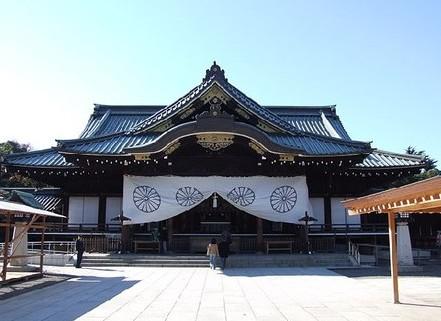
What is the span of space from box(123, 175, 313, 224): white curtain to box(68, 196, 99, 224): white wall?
2.95 meters

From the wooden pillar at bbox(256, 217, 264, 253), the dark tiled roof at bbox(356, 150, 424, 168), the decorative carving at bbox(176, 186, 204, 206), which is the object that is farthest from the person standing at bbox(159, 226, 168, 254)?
the dark tiled roof at bbox(356, 150, 424, 168)

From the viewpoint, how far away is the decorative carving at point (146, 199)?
2017cm

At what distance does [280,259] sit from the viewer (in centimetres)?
1845

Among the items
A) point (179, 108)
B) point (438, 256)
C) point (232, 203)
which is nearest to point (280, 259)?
point (232, 203)

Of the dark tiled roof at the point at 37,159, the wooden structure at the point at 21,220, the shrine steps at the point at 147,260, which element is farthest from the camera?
the dark tiled roof at the point at 37,159

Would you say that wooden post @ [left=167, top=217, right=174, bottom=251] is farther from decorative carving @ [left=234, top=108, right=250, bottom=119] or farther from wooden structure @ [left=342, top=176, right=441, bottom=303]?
wooden structure @ [left=342, top=176, right=441, bottom=303]

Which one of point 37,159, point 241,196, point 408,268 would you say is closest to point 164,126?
point 241,196

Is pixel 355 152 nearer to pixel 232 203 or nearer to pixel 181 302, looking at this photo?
pixel 232 203

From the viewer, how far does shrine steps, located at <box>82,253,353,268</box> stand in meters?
18.2

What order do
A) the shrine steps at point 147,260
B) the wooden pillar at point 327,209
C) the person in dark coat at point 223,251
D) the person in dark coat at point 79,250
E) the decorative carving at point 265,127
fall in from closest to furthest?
the person in dark coat at point 223,251 < the person in dark coat at point 79,250 < the shrine steps at point 147,260 < the decorative carving at point 265,127 < the wooden pillar at point 327,209

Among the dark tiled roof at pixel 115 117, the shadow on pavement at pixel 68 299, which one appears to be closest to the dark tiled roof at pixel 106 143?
the dark tiled roof at pixel 115 117

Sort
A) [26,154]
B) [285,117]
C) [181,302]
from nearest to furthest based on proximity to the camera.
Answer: [181,302], [26,154], [285,117]

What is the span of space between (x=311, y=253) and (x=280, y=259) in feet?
6.40

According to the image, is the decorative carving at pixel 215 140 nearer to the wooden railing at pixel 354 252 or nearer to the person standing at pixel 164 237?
the person standing at pixel 164 237
